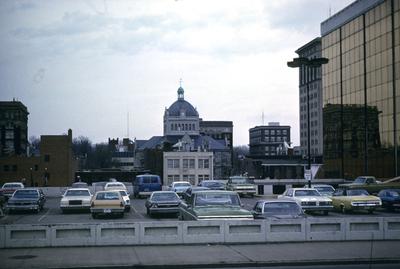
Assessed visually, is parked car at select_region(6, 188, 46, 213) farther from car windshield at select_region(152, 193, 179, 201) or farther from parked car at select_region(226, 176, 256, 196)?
parked car at select_region(226, 176, 256, 196)

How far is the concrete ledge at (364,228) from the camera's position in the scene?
65.1 ft

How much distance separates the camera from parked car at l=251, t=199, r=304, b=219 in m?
21.1

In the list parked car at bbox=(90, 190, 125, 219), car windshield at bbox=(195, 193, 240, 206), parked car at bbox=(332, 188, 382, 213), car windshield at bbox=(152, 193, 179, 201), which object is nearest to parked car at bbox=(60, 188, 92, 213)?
parked car at bbox=(90, 190, 125, 219)

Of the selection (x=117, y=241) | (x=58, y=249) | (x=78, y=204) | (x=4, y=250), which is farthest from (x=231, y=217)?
(x=78, y=204)

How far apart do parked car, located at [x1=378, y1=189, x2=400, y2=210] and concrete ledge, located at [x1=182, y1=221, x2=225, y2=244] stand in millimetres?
18107

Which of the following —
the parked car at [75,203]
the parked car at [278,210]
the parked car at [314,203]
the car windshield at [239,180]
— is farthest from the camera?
the car windshield at [239,180]

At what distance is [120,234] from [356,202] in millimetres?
17155

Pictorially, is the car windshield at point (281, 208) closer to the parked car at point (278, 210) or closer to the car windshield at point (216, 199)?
the parked car at point (278, 210)

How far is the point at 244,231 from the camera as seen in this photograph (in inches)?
757

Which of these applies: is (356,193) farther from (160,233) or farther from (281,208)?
(160,233)

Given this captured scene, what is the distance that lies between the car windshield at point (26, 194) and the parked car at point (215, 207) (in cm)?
1587

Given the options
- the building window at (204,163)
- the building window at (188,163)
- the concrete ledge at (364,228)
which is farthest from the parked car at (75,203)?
the building window at (204,163)

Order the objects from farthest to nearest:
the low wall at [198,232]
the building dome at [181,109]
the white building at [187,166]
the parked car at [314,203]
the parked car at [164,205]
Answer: the building dome at [181,109] → the white building at [187,166] → the parked car at [314,203] → the parked car at [164,205] → the low wall at [198,232]

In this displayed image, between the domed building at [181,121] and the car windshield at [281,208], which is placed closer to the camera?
the car windshield at [281,208]
